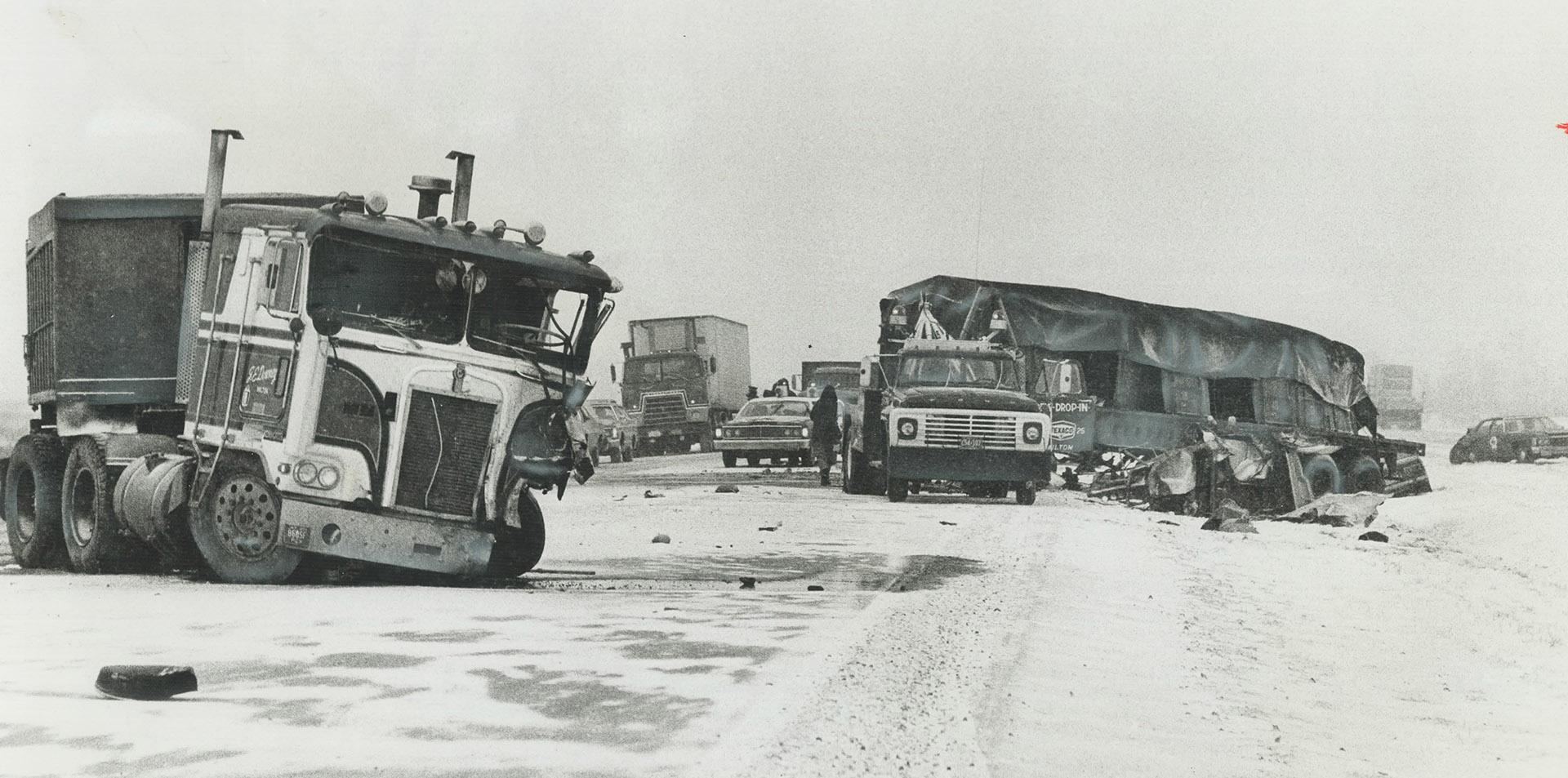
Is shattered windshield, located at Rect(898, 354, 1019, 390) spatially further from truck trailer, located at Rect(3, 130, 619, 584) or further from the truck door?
the truck door

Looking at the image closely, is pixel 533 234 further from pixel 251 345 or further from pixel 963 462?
pixel 963 462

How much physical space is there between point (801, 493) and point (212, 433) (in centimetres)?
1280

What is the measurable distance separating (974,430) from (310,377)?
447 inches

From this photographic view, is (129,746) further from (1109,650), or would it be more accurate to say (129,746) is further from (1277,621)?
(1277,621)

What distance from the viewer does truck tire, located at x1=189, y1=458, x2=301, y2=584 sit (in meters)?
9.88

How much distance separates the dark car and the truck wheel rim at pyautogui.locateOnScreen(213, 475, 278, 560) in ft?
108

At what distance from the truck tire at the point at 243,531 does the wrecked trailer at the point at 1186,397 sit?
13.2 metres

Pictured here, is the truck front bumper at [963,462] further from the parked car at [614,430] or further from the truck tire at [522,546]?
the parked car at [614,430]

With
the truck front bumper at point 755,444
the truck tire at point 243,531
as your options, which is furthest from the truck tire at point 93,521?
the truck front bumper at point 755,444

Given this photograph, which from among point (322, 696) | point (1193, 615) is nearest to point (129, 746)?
point (322, 696)

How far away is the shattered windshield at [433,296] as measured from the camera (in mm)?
9914

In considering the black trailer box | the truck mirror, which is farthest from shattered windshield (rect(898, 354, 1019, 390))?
the truck mirror

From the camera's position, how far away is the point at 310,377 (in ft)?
32.0

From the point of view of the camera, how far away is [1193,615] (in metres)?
9.80
